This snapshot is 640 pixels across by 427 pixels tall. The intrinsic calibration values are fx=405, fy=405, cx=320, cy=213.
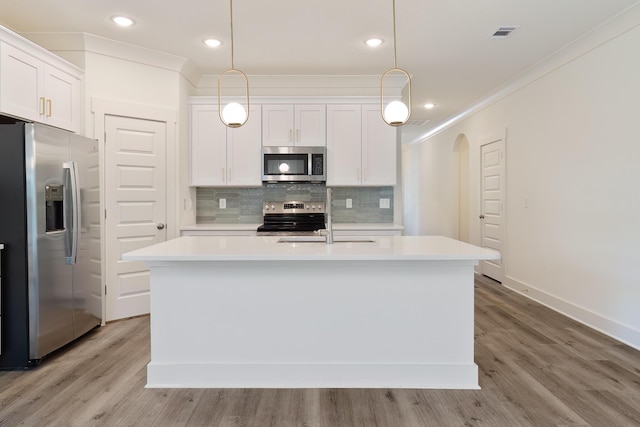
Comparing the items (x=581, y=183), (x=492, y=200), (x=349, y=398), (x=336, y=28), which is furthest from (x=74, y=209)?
(x=492, y=200)

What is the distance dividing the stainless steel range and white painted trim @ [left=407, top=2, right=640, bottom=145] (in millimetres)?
2715

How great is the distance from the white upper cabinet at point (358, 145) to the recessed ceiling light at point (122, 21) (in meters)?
2.10

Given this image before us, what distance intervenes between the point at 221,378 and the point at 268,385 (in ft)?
0.95

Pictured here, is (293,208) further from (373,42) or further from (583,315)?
(583,315)

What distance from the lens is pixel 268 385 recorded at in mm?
2449

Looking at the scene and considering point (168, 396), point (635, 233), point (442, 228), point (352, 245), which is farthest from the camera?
point (442, 228)

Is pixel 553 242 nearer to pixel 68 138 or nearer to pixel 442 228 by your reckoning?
pixel 442 228

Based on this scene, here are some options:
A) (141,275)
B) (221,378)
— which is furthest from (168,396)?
(141,275)

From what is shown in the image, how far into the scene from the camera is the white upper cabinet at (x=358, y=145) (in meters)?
4.55

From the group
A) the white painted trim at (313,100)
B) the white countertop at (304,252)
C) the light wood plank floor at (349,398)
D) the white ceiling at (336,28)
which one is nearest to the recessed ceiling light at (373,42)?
the white ceiling at (336,28)

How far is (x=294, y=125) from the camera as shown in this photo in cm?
455

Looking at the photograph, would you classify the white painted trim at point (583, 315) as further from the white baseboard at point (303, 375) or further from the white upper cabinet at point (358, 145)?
the white upper cabinet at point (358, 145)

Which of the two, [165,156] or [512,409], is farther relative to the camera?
[165,156]

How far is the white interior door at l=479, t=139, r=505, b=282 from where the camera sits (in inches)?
208
